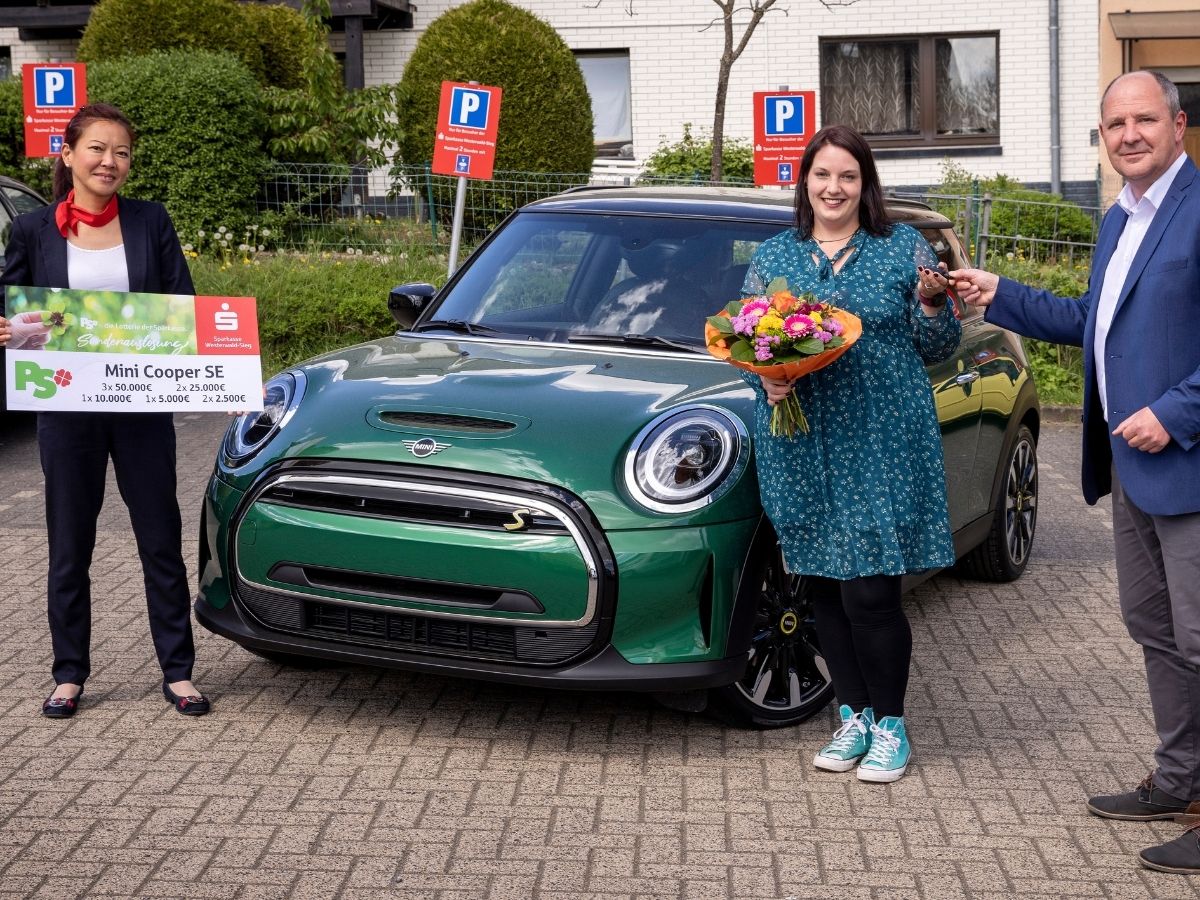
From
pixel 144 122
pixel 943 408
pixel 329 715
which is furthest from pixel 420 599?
pixel 144 122

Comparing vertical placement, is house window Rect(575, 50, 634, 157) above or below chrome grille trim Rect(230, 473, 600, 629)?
above

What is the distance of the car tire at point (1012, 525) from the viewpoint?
7008 mm

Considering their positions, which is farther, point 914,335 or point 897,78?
point 897,78

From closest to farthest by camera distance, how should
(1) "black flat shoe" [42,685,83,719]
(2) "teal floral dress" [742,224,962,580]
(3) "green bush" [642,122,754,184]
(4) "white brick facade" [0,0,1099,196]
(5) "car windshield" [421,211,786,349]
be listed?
(2) "teal floral dress" [742,224,962,580] → (1) "black flat shoe" [42,685,83,719] → (5) "car windshield" [421,211,786,349] → (3) "green bush" [642,122,754,184] → (4) "white brick facade" [0,0,1099,196]

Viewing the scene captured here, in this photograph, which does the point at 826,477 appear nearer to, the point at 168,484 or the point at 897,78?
the point at 168,484

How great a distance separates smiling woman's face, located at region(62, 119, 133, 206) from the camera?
4.98m

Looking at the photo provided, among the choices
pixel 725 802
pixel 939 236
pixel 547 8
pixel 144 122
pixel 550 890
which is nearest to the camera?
pixel 550 890

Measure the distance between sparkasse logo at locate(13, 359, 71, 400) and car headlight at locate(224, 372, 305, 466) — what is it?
547 mm

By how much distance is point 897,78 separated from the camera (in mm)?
22797

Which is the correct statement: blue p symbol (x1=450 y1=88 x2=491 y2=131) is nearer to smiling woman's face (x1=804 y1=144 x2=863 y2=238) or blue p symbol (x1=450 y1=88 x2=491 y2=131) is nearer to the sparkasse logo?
the sparkasse logo

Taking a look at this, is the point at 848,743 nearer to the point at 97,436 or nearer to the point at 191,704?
the point at 191,704

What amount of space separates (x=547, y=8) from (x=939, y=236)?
16991 millimetres

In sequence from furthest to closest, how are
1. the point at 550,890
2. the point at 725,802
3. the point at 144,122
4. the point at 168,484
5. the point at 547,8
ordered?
the point at 547,8 → the point at 144,122 → the point at 168,484 → the point at 725,802 → the point at 550,890

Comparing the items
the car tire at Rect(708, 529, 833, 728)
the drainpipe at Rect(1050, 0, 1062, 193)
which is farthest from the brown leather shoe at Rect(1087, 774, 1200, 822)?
the drainpipe at Rect(1050, 0, 1062, 193)
